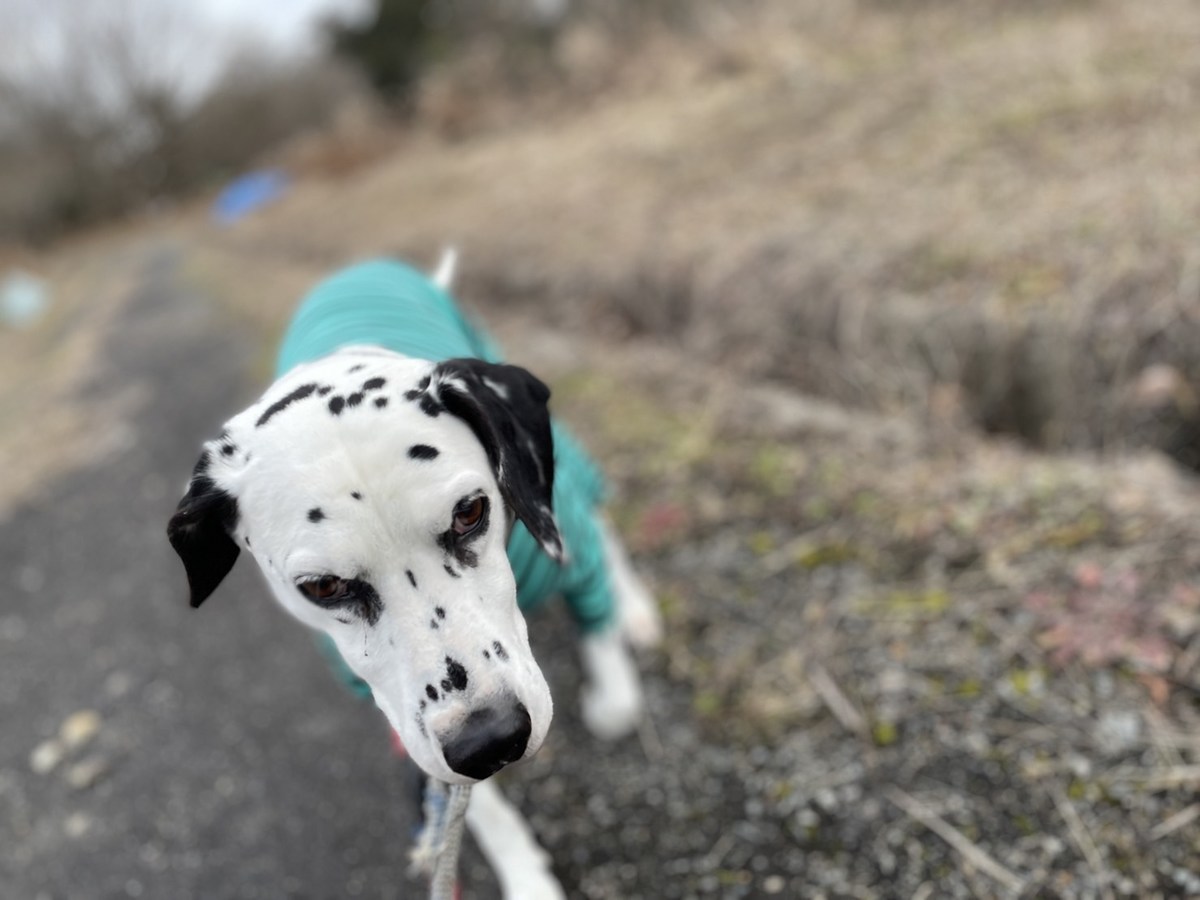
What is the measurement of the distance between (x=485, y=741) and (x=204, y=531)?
73cm

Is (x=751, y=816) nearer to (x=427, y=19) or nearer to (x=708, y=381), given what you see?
(x=708, y=381)

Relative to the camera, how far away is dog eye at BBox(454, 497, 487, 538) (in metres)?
1.57

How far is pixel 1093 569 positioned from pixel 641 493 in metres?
1.79

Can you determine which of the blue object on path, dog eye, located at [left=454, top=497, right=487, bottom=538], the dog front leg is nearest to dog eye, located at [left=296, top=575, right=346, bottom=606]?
dog eye, located at [left=454, top=497, right=487, bottom=538]

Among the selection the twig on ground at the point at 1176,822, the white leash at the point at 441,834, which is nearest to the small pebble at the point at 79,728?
the white leash at the point at 441,834

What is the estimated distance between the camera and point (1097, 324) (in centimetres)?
314

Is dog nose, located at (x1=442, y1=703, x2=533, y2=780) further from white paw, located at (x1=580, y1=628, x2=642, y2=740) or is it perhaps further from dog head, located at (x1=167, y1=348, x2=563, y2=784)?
white paw, located at (x1=580, y1=628, x2=642, y2=740)

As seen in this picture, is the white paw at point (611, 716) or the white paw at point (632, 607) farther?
the white paw at point (632, 607)

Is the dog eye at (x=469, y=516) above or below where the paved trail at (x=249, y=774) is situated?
above

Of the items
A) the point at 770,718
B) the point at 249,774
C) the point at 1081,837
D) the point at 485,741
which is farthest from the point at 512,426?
the point at 249,774

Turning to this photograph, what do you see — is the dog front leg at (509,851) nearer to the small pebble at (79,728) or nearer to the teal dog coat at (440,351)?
the teal dog coat at (440,351)

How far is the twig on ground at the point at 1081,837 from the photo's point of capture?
1.84 meters

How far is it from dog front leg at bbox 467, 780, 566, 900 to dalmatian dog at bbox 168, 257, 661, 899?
2.35 feet

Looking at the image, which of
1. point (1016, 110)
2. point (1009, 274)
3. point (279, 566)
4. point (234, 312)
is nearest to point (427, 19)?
point (234, 312)
